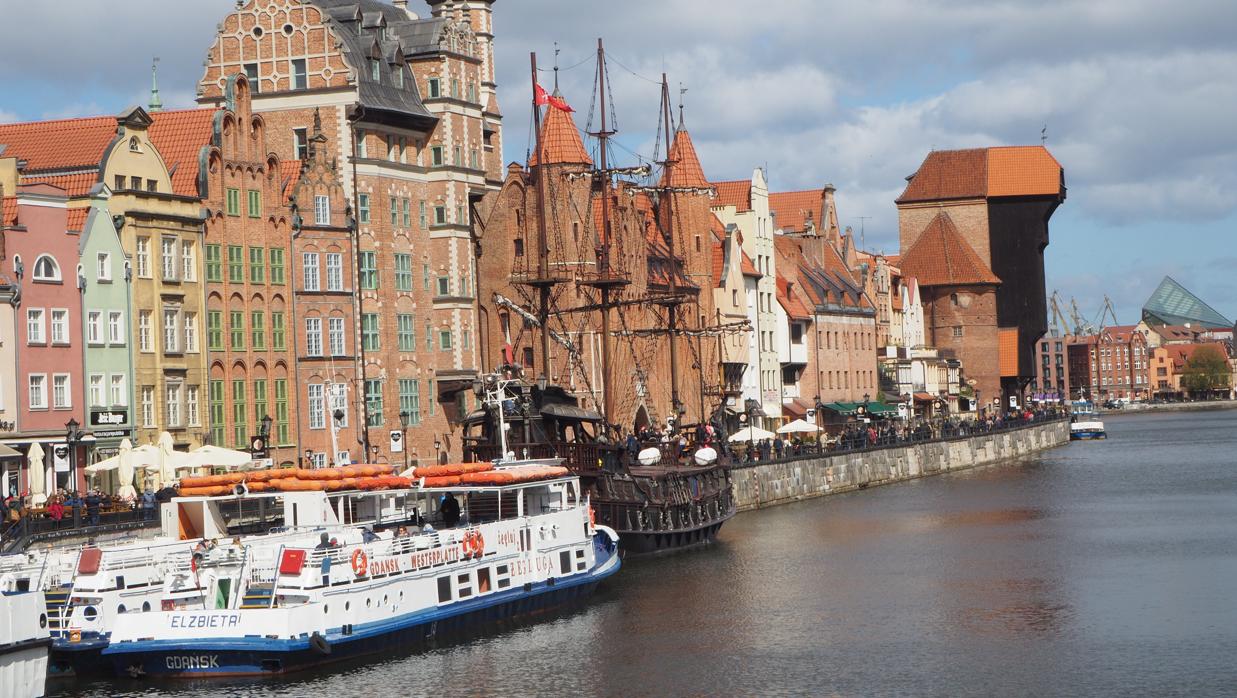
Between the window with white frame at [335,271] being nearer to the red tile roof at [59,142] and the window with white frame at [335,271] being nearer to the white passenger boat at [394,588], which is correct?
the red tile roof at [59,142]

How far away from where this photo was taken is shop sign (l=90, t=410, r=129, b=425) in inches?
2874

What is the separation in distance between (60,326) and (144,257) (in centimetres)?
566

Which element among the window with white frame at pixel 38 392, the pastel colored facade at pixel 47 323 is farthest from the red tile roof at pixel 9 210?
the window with white frame at pixel 38 392

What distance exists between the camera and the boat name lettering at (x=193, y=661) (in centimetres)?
4488

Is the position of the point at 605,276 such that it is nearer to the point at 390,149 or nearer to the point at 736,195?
the point at 390,149

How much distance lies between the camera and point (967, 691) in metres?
42.9

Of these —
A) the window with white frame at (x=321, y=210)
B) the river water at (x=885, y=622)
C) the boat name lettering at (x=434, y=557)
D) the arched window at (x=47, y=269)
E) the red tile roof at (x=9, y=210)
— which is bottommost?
the river water at (x=885, y=622)

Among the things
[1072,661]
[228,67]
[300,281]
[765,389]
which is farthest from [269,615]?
[765,389]

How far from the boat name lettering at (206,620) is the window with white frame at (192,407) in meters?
34.2

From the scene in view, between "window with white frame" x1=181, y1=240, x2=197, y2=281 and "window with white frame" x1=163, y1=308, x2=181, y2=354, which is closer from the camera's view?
"window with white frame" x1=163, y1=308, x2=181, y2=354

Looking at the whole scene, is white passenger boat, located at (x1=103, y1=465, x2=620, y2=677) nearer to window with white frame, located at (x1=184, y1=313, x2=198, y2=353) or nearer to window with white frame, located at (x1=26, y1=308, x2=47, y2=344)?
window with white frame, located at (x1=26, y1=308, x2=47, y2=344)

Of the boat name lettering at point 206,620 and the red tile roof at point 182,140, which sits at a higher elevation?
the red tile roof at point 182,140

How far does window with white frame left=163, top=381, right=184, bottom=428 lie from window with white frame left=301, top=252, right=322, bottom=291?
33.7ft

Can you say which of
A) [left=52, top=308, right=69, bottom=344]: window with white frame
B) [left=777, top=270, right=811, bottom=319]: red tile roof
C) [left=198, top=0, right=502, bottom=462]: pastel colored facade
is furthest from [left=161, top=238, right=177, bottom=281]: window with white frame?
[left=777, top=270, right=811, bottom=319]: red tile roof
